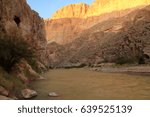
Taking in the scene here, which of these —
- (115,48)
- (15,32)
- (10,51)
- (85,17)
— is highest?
(85,17)

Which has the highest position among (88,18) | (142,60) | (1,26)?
(88,18)

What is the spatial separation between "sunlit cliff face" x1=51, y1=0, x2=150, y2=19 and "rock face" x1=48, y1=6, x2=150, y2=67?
55.8 m

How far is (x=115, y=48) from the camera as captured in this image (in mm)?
71375

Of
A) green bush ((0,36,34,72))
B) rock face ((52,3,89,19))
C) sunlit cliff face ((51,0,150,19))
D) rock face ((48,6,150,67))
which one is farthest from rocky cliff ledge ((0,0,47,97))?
rock face ((52,3,89,19))

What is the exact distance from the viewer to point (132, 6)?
15162 cm

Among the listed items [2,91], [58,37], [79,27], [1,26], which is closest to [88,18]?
[79,27]

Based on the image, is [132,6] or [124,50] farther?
[132,6]

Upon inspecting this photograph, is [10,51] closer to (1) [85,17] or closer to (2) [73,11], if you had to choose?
(1) [85,17]

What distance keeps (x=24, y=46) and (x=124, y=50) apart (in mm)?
46999

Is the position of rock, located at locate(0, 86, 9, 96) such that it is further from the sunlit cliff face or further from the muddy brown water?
the sunlit cliff face

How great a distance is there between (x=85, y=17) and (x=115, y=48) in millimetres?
95423

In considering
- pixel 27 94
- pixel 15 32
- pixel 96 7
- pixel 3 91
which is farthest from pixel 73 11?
pixel 3 91

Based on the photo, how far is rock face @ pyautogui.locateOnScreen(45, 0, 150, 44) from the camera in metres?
145

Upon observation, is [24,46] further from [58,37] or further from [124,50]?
[58,37]
